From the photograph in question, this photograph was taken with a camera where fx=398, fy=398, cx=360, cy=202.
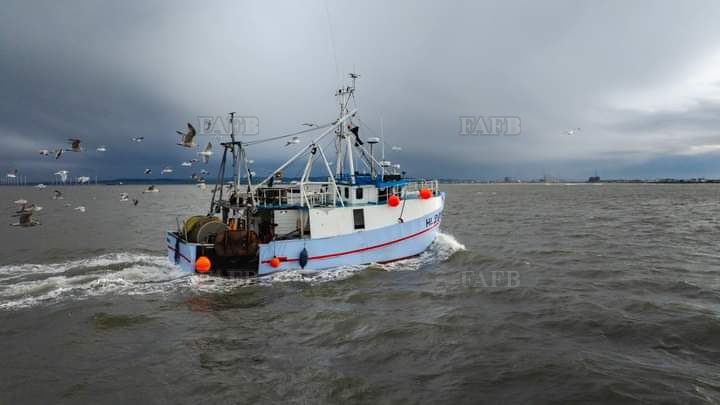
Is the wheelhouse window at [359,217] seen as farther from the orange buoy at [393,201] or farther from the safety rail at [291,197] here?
the orange buoy at [393,201]

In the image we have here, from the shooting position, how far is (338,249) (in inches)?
690

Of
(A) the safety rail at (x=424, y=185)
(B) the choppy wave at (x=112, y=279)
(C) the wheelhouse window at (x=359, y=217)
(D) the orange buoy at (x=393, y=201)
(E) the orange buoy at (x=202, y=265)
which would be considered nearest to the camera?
(B) the choppy wave at (x=112, y=279)

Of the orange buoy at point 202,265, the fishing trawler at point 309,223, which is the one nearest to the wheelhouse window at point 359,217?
the fishing trawler at point 309,223

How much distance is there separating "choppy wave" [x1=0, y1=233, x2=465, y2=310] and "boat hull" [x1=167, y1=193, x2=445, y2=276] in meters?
0.36

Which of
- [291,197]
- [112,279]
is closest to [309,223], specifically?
[291,197]

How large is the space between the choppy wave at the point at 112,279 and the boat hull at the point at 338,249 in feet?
1.19

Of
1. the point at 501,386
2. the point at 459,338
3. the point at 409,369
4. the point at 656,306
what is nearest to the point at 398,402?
the point at 409,369

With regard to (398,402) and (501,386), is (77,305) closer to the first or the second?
(398,402)

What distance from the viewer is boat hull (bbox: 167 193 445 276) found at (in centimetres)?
1670

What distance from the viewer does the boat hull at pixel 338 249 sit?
1670cm

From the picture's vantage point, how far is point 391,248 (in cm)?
1902

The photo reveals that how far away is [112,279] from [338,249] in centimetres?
939

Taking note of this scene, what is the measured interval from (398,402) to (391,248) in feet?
38.8

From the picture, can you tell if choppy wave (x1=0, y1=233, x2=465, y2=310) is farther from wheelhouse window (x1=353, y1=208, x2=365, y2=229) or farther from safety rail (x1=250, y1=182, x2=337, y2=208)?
safety rail (x1=250, y1=182, x2=337, y2=208)
